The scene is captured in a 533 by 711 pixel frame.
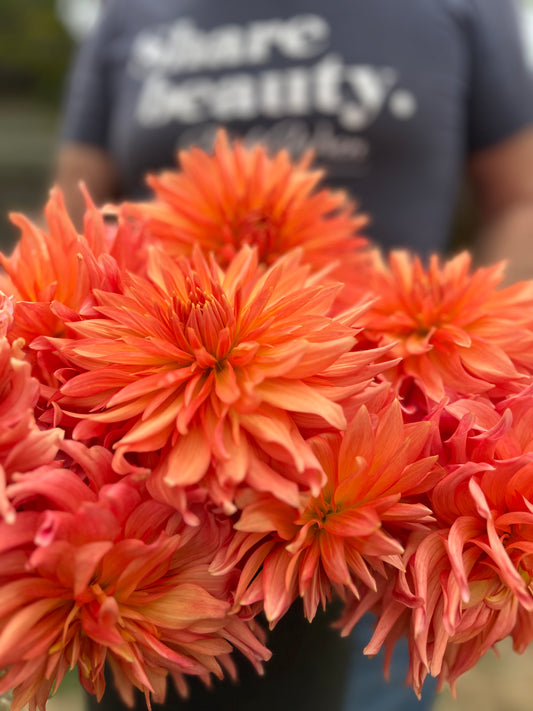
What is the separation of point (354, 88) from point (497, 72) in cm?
15

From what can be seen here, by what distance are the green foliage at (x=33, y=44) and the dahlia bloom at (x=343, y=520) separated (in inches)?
183

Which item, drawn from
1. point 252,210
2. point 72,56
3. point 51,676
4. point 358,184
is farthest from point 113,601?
point 72,56

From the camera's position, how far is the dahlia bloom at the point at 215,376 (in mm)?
229

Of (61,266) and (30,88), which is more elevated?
(61,266)

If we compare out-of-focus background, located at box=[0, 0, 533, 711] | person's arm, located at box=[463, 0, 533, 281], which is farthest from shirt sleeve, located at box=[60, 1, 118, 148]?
out-of-focus background, located at box=[0, 0, 533, 711]

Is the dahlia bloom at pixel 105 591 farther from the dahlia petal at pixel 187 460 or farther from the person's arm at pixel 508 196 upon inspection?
the person's arm at pixel 508 196

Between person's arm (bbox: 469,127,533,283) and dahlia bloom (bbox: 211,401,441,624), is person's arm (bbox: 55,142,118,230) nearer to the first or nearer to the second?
person's arm (bbox: 469,127,533,283)

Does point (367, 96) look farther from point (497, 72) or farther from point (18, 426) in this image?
point (18, 426)

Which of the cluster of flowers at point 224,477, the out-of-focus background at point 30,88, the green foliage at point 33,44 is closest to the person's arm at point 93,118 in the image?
the cluster of flowers at point 224,477

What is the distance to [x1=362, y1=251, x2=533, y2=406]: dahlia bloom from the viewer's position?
285mm

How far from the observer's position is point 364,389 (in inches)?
9.9

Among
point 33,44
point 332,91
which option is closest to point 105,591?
point 332,91

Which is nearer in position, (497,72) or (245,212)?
(245,212)

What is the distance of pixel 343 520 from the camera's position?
0.81ft
